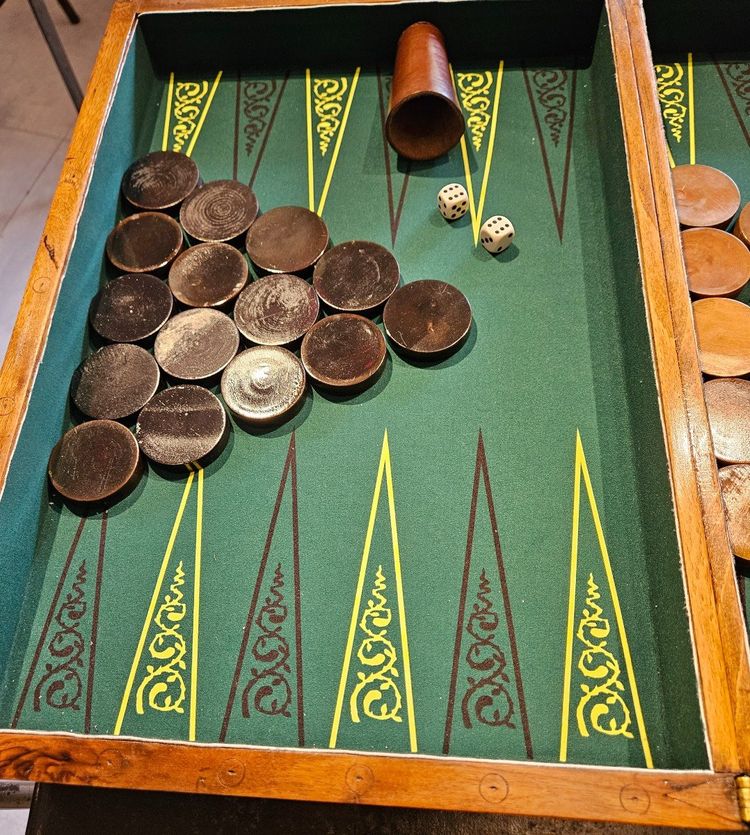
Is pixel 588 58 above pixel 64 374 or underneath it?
above

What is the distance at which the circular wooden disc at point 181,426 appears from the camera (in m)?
2.10

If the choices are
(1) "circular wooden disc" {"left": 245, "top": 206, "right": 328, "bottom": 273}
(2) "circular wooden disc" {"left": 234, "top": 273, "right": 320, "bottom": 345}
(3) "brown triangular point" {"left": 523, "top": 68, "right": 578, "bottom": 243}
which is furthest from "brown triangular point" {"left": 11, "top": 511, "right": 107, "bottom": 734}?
(3) "brown triangular point" {"left": 523, "top": 68, "right": 578, "bottom": 243}

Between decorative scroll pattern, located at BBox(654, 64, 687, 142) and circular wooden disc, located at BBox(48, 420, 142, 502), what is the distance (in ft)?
7.02

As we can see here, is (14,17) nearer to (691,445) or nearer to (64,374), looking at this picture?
(64,374)

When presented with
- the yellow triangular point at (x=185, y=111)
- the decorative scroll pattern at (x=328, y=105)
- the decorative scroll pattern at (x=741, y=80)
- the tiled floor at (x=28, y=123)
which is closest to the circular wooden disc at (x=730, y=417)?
the decorative scroll pattern at (x=741, y=80)

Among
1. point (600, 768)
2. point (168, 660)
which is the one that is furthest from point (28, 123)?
point (600, 768)

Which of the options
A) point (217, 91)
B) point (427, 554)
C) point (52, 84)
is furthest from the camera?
point (52, 84)

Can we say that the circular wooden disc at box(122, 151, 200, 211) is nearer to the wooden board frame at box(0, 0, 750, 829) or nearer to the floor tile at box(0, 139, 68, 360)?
the wooden board frame at box(0, 0, 750, 829)

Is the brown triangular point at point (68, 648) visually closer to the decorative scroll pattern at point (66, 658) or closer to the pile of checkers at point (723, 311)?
the decorative scroll pattern at point (66, 658)

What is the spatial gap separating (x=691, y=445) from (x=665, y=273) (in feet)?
1.74

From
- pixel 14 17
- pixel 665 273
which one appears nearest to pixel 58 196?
pixel 665 273

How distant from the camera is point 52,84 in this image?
425cm

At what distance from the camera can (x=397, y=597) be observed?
1.89 metres

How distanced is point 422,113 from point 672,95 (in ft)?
3.04
